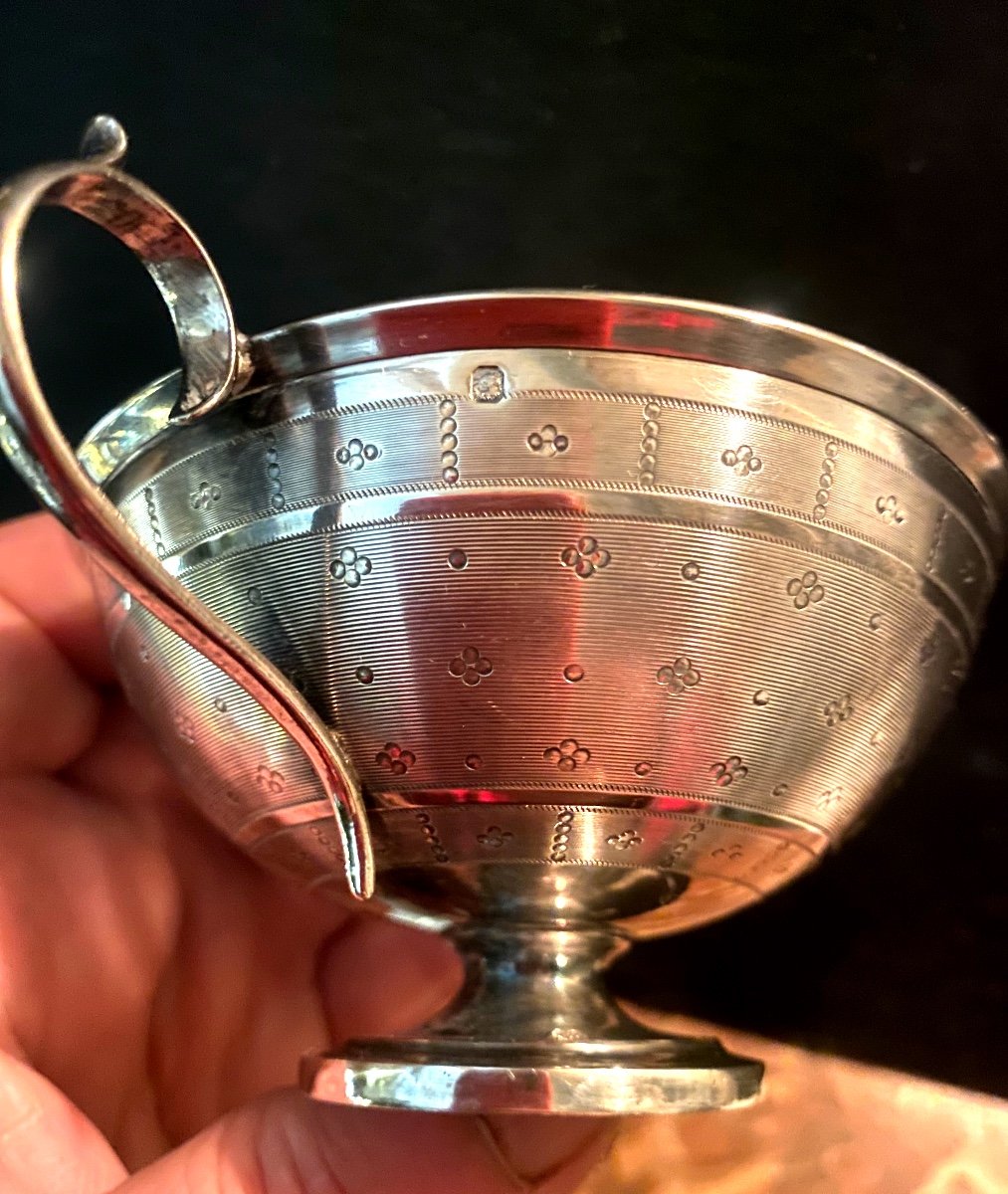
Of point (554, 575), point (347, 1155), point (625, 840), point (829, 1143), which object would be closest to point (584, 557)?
point (554, 575)

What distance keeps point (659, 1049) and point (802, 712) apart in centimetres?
14

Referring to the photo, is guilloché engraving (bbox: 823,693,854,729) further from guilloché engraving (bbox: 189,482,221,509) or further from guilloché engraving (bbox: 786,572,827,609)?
guilloché engraving (bbox: 189,482,221,509)

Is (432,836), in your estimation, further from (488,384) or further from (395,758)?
(488,384)

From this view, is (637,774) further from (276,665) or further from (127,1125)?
(127,1125)

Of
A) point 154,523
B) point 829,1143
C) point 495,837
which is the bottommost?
point 829,1143

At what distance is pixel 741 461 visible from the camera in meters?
0.40

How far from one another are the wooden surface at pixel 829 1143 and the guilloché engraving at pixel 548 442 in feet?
1.67

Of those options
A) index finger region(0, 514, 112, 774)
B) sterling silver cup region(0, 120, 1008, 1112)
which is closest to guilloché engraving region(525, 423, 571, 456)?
sterling silver cup region(0, 120, 1008, 1112)

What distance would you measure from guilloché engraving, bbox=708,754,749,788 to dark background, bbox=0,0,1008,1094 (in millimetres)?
344

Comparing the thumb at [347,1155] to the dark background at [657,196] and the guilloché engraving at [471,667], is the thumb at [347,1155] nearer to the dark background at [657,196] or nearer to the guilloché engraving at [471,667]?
the guilloché engraving at [471,667]

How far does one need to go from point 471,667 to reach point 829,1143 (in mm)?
496

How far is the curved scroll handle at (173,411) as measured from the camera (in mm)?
332

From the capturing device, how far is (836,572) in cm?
42

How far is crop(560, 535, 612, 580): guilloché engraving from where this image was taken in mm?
390
